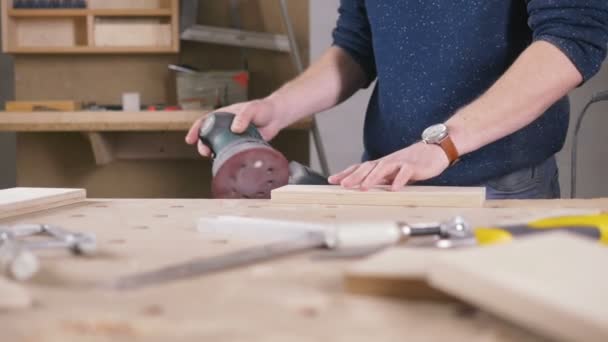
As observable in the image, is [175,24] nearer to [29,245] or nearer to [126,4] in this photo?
[126,4]

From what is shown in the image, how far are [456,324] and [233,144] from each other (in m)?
0.79

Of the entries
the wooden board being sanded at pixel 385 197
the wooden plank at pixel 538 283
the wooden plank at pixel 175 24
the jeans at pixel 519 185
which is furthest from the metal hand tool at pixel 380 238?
the wooden plank at pixel 175 24

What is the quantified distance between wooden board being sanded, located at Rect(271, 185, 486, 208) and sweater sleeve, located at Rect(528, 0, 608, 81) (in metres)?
0.34

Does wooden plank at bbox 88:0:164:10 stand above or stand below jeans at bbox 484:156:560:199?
above

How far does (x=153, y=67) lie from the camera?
2990 mm

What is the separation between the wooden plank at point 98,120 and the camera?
7.87 feet

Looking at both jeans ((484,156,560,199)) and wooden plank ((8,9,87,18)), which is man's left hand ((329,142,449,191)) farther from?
wooden plank ((8,9,87,18))

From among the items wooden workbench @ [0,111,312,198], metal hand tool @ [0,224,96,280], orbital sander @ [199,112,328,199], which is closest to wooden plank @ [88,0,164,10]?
wooden workbench @ [0,111,312,198]

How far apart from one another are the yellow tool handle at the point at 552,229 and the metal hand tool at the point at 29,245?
0.33m

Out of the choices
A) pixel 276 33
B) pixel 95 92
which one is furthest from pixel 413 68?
pixel 95 92

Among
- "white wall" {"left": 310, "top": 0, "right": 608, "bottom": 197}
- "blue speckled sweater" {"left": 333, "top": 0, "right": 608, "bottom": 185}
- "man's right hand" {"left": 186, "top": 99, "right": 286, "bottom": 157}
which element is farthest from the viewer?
"white wall" {"left": 310, "top": 0, "right": 608, "bottom": 197}

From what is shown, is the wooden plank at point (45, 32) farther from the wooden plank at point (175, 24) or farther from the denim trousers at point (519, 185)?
the denim trousers at point (519, 185)

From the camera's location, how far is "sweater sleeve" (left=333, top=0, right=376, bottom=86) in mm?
1629

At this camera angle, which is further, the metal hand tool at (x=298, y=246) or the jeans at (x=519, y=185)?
the jeans at (x=519, y=185)
